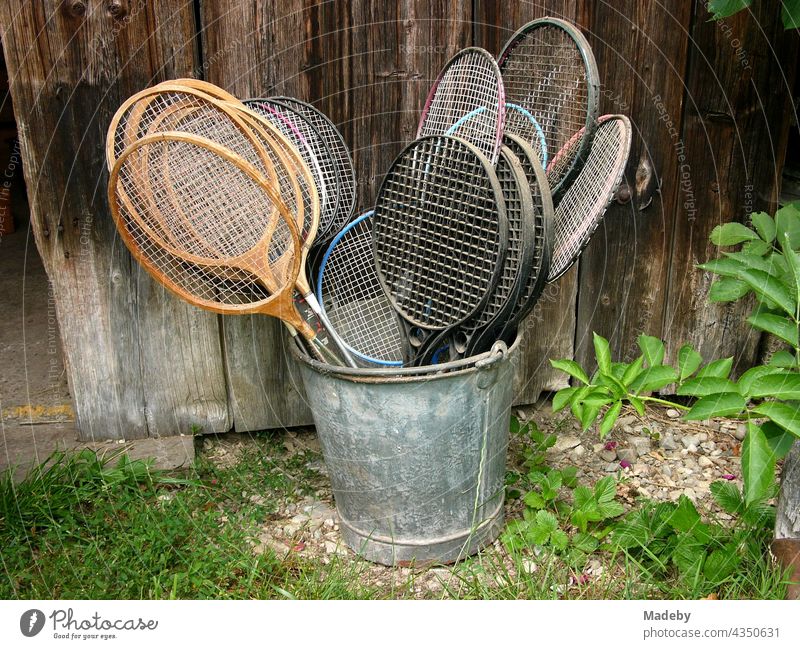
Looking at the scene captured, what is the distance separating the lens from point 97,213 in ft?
6.74

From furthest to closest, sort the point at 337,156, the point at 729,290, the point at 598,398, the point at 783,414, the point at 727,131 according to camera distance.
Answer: the point at 727,131 → the point at 337,156 → the point at 729,290 → the point at 598,398 → the point at 783,414

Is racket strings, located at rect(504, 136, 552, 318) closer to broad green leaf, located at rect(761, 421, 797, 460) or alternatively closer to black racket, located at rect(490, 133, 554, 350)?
black racket, located at rect(490, 133, 554, 350)

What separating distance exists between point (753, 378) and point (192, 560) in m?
1.26

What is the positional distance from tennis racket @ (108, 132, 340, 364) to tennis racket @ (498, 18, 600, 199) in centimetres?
63

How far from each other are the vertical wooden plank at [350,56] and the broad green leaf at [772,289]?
94 centimetres

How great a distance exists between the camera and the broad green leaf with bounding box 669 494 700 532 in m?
1.79

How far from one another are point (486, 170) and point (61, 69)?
108 cm

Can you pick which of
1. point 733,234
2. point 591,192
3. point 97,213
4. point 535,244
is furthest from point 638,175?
point 97,213

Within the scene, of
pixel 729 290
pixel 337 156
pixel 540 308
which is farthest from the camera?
pixel 540 308

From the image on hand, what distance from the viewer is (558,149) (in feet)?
6.53

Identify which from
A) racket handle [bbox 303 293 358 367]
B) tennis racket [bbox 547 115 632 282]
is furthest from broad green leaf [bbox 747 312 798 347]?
racket handle [bbox 303 293 358 367]

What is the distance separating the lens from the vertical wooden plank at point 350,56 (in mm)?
1977

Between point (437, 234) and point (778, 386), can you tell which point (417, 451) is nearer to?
point (437, 234)

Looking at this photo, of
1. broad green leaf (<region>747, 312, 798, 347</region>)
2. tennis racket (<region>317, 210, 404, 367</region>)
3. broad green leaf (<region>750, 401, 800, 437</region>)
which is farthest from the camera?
tennis racket (<region>317, 210, 404, 367</region>)
